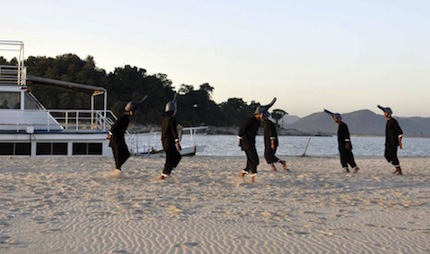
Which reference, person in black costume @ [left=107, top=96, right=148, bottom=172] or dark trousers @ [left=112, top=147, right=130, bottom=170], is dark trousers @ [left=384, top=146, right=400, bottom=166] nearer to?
person in black costume @ [left=107, top=96, right=148, bottom=172]

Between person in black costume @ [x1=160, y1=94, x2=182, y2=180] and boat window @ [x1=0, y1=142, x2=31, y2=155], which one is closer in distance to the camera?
person in black costume @ [x1=160, y1=94, x2=182, y2=180]

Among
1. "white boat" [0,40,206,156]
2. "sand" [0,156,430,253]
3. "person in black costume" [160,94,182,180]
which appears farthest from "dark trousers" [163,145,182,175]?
"white boat" [0,40,206,156]

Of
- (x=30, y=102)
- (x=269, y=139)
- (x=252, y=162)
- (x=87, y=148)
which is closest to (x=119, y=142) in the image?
(x=252, y=162)

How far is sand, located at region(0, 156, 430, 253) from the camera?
6377mm

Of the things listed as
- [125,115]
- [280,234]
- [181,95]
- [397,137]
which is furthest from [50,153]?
[181,95]

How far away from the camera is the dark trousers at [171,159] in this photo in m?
13.5

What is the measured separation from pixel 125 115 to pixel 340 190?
5.77 metres

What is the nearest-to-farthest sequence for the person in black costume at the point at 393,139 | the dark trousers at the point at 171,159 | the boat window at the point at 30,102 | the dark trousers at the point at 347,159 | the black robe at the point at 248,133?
the black robe at the point at 248,133 → the dark trousers at the point at 171,159 → the person in black costume at the point at 393,139 → the dark trousers at the point at 347,159 → the boat window at the point at 30,102

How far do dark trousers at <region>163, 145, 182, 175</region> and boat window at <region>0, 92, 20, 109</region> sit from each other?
11638mm

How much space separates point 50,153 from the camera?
2286 centimetres

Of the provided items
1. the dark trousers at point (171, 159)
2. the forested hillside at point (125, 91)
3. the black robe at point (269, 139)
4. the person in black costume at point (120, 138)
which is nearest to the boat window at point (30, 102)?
the person in black costume at point (120, 138)

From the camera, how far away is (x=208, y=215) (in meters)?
8.45

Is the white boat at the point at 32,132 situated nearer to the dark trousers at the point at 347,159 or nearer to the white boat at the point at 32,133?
the white boat at the point at 32,133

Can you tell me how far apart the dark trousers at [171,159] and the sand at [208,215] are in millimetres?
276
